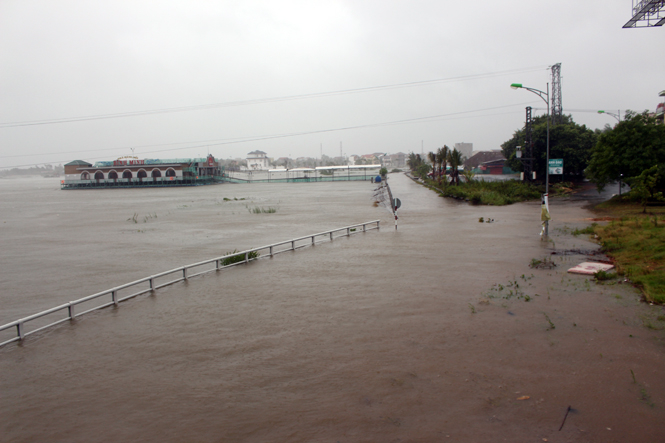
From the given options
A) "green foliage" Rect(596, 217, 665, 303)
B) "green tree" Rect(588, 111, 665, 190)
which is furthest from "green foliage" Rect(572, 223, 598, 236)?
"green tree" Rect(588, 111, 665, 190)

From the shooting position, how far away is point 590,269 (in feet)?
34.8

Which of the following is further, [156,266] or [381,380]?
[156,266]

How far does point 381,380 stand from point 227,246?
13.3 metres

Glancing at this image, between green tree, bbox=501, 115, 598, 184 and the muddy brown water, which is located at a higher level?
green tree, bbox=501, 115, 598, 184

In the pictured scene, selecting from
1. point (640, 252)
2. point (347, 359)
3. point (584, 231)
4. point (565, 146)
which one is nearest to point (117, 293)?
point (347, 359)

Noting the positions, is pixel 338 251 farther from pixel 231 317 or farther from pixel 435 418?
pixel 435 418

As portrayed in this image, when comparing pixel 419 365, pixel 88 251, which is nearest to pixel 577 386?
pixel 419 365

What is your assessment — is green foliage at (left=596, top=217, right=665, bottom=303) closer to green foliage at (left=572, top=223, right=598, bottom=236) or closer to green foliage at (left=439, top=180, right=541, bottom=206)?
green foliage at (left=572, top=223, right=598, bottom=236)

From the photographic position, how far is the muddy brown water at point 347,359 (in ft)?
15.6

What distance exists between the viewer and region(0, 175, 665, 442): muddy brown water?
15.6 feet

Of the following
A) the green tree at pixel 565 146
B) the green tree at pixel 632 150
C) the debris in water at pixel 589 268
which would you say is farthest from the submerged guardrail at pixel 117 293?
the green tree at pixel 565 146

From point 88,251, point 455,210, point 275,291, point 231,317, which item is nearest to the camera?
point 231,317

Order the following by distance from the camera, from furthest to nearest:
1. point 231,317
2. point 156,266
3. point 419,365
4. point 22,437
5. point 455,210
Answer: point 455,210 < point 156,266 < point 231,317 < point 419,365 < point 22,437

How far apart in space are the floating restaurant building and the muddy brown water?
86590 mm
